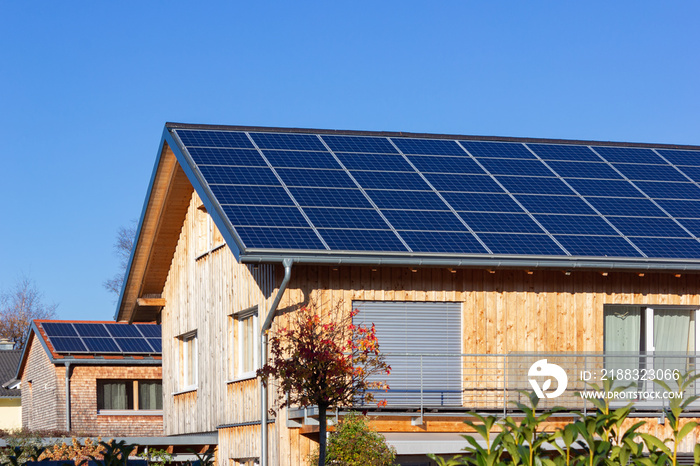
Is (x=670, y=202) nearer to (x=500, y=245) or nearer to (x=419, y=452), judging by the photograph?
(x=500, y=245)

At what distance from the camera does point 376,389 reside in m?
17.3

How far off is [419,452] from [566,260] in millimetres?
4264

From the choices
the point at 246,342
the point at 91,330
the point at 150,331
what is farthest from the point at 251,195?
the point at 91,330

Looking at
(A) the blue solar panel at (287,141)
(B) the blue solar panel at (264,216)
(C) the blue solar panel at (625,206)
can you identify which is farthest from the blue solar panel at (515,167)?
(B) the blue solar panel at (264,216)

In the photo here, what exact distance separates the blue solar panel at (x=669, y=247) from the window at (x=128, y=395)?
23.3m

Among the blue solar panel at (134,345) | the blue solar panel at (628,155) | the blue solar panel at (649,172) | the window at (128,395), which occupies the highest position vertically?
the blue solar panel at (628,155)

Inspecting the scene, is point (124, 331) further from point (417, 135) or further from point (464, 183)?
point (464, 183)

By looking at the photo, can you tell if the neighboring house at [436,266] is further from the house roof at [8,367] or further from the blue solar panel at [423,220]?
the house roof at [8,367]

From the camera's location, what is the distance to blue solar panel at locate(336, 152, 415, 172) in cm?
2078

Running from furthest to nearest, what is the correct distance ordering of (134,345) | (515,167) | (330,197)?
(134,345) → (515,167) → (330,197)

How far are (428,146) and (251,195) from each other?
5.57 meters

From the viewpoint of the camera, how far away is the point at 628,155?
77.7ft

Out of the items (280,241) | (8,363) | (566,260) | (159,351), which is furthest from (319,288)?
(8,363)

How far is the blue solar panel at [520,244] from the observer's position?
17.8 metres
